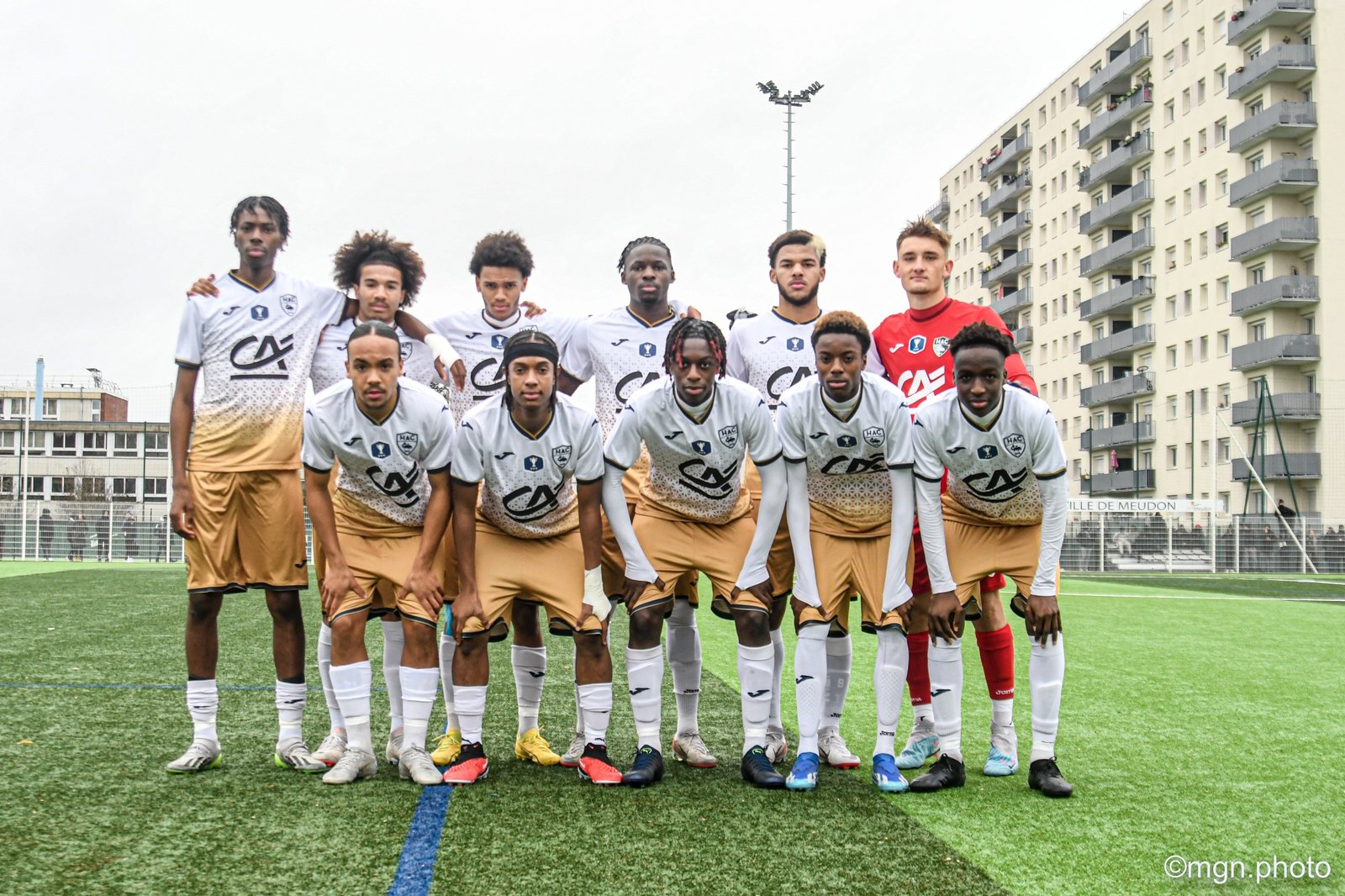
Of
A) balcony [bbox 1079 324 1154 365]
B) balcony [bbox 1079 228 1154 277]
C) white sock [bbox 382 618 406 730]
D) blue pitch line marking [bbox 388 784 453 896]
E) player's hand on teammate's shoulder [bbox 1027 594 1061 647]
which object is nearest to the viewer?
blue pitch line marking [bbox 388 784 453 896]

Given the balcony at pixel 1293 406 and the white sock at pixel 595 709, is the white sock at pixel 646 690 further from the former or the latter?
the balcony at pixel 1293 406

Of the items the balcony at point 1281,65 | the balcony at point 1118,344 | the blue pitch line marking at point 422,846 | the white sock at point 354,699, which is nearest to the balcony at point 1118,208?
the balcony at point 1118,344

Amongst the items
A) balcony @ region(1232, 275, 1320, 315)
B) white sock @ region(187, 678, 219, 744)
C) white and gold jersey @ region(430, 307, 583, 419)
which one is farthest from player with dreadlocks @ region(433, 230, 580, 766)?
balcony @ region(1232, 275, 1320, 315)

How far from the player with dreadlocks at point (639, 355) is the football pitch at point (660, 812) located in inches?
19.5

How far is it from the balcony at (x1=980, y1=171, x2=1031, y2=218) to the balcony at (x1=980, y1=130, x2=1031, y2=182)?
34.4 inches

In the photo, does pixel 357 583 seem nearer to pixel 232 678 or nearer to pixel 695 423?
pixel 695 423

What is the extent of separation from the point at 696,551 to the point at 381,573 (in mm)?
1332

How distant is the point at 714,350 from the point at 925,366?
3.68 feet

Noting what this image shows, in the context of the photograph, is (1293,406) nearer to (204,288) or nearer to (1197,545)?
(1197,545)

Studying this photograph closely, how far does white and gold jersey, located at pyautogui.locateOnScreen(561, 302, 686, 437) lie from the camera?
221 inches

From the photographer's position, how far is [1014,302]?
6694 cm

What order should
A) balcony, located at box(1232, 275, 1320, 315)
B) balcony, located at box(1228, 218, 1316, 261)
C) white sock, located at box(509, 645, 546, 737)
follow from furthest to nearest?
balcony, located at box(1228, 218, 1316, 261)
balcony, located at box(1232, 275, 1320, 315)
white sock, located at box(509, 645, 546, 737)

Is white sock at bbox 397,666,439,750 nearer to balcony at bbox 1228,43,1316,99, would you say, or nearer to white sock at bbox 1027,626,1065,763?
white sock at bbox 1027,626,1065,763

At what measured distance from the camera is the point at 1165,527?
28844mm
